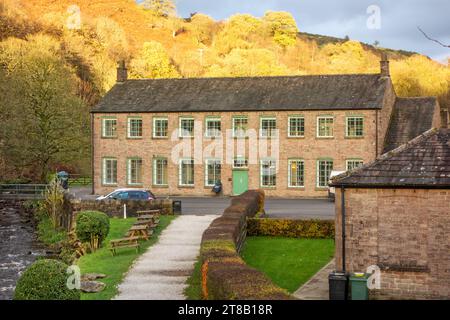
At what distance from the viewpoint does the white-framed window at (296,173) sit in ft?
161

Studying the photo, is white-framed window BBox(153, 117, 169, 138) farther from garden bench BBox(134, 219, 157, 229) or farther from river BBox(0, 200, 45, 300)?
garden bench BBox(134, 219, 157, 229)

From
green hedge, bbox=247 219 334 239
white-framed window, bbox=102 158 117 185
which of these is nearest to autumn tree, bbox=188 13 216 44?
white-framed window, bbox=102 158 117 185

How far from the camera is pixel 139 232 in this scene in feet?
98.3

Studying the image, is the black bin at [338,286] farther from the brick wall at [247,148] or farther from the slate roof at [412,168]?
the brick wall at [247,148]

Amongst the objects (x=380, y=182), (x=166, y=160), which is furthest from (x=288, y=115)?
(x=380, y=182)

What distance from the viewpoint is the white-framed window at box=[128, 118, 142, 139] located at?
52.7 meters

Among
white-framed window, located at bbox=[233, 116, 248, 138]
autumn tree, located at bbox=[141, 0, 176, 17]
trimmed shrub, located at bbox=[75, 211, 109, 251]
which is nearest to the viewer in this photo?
trimmed shrub, located at bbox=[75, 211, 109, 251]

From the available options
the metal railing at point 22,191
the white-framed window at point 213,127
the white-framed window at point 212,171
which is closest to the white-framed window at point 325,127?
the white-framed window at point 213,127

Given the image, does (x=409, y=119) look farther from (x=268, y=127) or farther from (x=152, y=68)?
(x=152, y=68)

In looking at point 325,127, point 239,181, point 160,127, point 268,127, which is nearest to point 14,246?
point 160,127

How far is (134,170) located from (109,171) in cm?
213

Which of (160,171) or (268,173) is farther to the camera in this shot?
(160,171)

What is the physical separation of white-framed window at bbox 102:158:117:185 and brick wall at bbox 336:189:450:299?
33.6 meters

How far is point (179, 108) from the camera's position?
2028 inches
